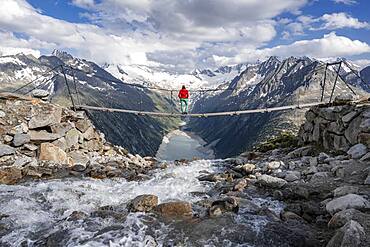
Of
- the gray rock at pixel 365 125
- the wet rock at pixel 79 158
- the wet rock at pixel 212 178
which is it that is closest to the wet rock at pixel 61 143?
the wet rock at pixel 79 158

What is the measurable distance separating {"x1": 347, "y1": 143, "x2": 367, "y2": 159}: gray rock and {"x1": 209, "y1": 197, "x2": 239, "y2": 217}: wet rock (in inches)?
293

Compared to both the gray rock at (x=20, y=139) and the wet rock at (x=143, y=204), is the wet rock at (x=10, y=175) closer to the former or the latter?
the gray rock at (x=20, y=139)

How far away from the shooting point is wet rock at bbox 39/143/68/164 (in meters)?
18.4

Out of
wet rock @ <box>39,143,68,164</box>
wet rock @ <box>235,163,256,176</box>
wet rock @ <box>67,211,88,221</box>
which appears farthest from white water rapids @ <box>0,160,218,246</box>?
wet rock @ <box>39,143,68,164</box>

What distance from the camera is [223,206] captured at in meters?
11.7

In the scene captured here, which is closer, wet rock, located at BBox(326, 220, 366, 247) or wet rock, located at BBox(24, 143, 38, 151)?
wet rock, located at BBox(326, 220, 366, 247)

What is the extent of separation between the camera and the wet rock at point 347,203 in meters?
10.6

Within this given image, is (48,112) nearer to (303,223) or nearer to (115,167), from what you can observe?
(115,167)

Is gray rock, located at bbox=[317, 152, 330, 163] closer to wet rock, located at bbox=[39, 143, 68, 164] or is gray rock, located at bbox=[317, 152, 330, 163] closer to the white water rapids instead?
the white water rapids

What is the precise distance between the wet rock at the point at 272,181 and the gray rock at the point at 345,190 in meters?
2.36

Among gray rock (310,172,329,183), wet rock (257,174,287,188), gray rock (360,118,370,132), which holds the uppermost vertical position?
gray rock (360,118,370,132)

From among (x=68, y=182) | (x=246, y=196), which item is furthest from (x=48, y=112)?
(x=246, y=196)

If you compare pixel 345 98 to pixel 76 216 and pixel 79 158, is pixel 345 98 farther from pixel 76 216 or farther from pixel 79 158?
pixel 76 216

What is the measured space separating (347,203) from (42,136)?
1487 centimetres
